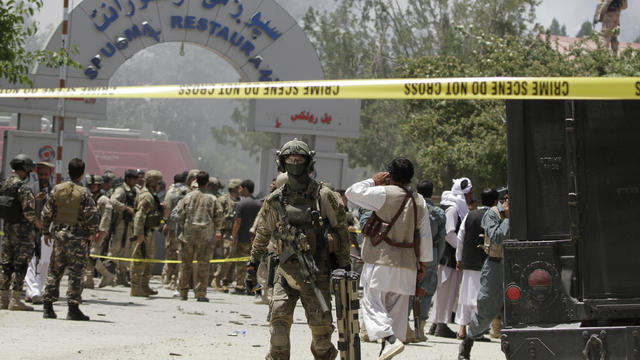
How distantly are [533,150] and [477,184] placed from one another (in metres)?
33.1

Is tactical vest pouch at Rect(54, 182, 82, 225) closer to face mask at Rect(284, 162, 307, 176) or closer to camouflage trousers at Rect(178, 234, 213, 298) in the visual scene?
camouflage trousers at Rect(178, 234, 213, 298)

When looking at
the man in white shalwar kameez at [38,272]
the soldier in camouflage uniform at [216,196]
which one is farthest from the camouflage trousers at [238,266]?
the man in white shalwar kameez at [38,272]

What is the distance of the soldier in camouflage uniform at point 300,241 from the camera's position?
22.4 ft

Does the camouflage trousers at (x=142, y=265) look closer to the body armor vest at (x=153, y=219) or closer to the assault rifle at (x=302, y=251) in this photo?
the body armor vest at (x=153, y=219)

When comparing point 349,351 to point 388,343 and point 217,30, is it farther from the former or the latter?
point 217,30

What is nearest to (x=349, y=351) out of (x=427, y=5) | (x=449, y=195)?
(x=449, y=195)

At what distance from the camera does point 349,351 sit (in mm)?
6652

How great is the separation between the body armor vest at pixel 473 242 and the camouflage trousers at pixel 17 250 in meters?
5.25

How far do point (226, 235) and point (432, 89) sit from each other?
10802 millimetres

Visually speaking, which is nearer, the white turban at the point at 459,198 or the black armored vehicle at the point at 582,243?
the black armored vehicle at the point at 582,243

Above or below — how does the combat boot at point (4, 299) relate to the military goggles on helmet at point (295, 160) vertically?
below

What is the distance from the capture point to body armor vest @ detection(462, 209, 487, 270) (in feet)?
33.3

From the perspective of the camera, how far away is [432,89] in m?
6.36

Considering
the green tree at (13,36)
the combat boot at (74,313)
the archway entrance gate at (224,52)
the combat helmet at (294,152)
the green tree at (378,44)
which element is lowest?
the combat boot at (74,313)
